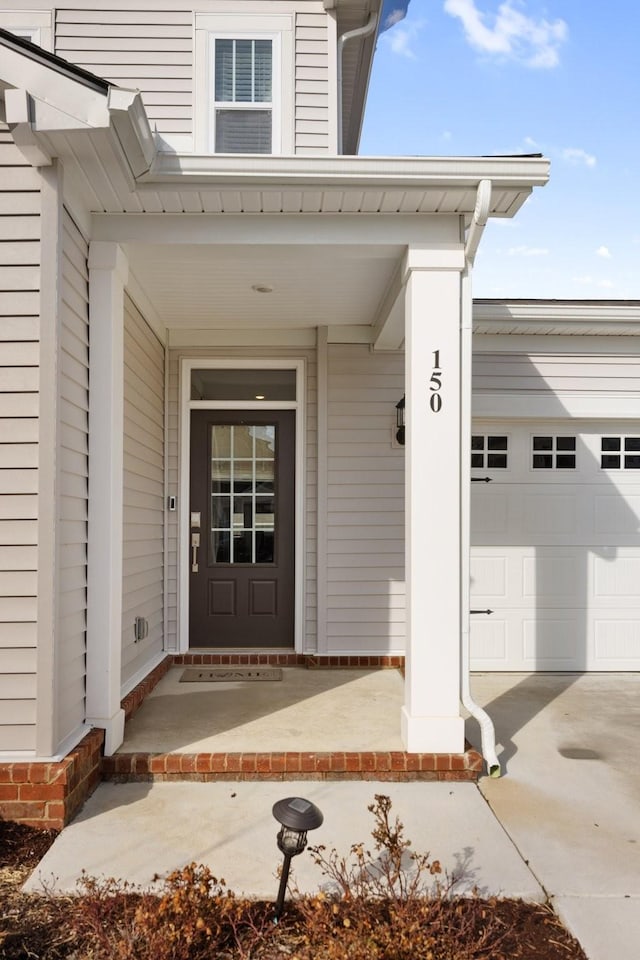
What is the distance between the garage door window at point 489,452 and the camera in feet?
17.8

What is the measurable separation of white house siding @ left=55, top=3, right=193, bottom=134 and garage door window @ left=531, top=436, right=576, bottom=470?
11.4ft

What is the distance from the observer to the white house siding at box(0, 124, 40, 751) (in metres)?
2.78

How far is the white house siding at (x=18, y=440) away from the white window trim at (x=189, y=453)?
247 cm

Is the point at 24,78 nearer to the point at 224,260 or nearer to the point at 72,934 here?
the point at 224,260

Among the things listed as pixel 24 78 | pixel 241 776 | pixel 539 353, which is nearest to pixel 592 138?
pixel 539 353

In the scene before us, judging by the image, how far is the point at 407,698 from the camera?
3.41 meters

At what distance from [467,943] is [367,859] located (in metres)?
0.58

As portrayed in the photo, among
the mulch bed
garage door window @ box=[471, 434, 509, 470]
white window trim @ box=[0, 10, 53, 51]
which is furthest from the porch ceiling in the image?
the mulch bed

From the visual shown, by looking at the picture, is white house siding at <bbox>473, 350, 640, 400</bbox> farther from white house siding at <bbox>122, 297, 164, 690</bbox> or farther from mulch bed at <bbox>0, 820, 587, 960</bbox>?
mulch bed at <bbox>0, 820, 587, 960</bbox>

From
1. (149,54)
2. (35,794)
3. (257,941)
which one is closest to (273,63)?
(149,54)

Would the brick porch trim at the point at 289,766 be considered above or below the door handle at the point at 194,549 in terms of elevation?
below

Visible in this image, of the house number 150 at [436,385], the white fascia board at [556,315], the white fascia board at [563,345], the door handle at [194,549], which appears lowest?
the door handle at [194,549]

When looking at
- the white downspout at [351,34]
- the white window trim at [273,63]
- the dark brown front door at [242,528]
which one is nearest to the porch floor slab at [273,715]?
the dark brown front door at [242,528]

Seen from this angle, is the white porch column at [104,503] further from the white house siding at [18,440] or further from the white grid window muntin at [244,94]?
the white grid window muntin at [244,94]
